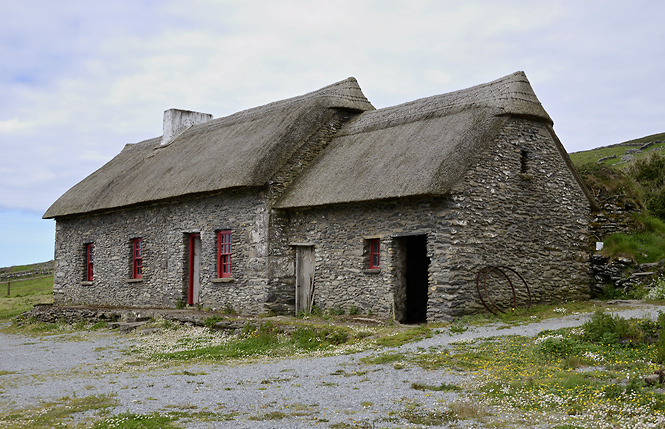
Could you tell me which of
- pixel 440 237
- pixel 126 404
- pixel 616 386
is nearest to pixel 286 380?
pixel 126 404

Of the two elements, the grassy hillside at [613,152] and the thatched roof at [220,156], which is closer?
the thatched roof at [220,156]

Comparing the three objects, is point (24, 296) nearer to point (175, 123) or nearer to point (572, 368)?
point (175, 123)

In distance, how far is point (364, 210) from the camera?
16.3m

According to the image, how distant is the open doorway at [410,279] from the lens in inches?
617

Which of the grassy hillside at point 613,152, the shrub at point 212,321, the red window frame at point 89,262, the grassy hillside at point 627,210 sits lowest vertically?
the shrub at point 212,321

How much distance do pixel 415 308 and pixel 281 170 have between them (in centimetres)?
536

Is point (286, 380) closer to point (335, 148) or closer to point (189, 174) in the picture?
point (335, 148)

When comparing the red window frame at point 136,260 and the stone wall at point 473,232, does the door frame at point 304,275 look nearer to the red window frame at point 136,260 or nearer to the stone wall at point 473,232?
the stone wall at point 473,232

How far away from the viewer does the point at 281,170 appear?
725 inches

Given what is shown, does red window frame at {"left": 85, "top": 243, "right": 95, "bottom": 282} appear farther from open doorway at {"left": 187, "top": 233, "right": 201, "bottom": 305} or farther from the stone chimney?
open doorway at {"left": 187, "top": 233, "right": 201, "bottom": 305}

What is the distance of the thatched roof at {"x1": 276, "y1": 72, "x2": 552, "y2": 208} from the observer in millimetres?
14898

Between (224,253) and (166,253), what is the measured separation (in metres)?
3.03

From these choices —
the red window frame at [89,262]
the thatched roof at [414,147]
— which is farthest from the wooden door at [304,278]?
the red window frame at [89,262]

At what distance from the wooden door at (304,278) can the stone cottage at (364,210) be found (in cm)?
4
